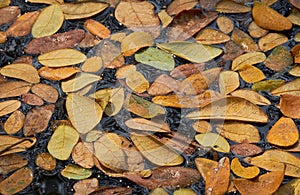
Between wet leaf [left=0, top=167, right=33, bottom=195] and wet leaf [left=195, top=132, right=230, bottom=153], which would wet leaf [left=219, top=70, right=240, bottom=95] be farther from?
wet leaf [left=0, top=167, right=33, bottom=195]

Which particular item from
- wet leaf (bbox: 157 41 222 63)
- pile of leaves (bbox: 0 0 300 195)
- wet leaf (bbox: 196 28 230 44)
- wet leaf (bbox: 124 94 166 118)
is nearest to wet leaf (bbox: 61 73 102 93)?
pile of leaves (bbox: 0 0 300 195)

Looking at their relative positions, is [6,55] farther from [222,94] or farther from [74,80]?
[222,94]

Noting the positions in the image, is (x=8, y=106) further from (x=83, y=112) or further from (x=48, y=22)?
(x=48, y=22)

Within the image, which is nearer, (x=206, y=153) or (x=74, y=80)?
(x=206, y=153)

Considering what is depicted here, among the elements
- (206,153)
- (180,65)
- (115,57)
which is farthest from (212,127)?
(115,57)

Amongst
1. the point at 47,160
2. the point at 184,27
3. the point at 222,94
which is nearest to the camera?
the point at 47,160
